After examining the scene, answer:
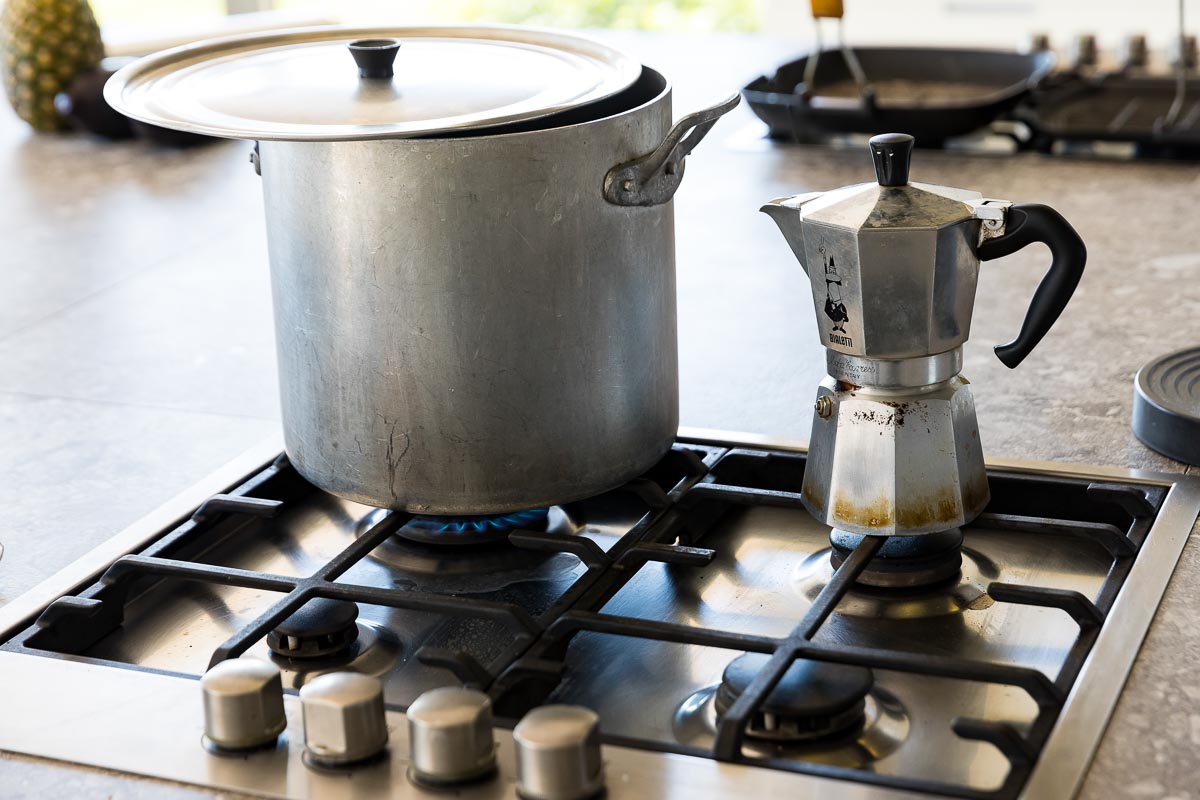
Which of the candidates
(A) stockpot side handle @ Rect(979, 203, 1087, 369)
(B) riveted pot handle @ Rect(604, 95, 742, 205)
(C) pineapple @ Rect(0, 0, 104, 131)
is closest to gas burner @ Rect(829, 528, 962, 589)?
(A) stockpot side handle @ Rect(979, 203, 1087, 369)

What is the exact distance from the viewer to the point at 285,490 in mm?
873

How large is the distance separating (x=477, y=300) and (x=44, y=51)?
1293 mm

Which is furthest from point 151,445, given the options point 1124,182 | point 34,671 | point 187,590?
point 1124,182

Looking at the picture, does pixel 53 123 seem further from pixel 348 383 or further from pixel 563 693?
pixel 563 693

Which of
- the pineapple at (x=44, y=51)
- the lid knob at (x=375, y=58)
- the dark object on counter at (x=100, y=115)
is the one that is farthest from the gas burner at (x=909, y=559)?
the pineapple at (x=44, y=51)

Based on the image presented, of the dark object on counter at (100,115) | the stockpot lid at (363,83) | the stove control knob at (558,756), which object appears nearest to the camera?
the stove control knob at (558,756)

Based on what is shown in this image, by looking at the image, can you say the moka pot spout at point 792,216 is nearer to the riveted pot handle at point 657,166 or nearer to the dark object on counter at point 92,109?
the riveted pot handle at point 657,166

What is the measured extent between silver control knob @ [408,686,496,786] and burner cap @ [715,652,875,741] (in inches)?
4.5

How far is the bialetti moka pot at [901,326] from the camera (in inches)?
27.0

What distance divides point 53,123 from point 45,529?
114cm

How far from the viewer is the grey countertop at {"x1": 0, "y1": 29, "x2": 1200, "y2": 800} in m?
0.77

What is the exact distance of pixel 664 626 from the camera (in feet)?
2.07

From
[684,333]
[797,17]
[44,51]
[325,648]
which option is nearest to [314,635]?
[325,648]

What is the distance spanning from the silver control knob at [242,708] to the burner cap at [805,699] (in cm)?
19
